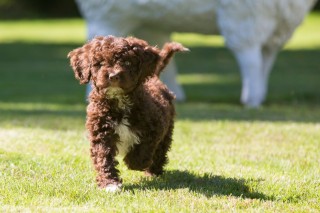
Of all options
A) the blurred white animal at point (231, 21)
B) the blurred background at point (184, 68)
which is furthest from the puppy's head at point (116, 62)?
the blurred background at point (184, 68)

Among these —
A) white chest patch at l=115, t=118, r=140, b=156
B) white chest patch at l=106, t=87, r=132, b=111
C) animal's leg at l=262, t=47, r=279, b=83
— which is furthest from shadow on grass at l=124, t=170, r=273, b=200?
animal's leg at l=262, t=47, r=279, b=83

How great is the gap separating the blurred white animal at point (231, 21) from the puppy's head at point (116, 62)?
5039mm

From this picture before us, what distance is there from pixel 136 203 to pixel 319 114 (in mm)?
5701

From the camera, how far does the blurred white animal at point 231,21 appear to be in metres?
10.5

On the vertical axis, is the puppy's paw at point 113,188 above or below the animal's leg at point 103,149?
below

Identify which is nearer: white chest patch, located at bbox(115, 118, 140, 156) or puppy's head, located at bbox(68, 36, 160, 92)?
puppy's head, located at bbox(68, 36, 160, 92)

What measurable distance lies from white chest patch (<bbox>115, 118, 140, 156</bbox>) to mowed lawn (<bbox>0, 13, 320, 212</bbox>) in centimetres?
29

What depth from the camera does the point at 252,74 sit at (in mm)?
10805

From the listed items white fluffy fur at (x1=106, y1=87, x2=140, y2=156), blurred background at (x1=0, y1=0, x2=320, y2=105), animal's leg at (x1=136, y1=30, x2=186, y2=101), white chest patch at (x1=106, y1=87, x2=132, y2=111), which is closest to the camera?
white chest patch at (x1=106, y1=87, x2=132, y2=111)

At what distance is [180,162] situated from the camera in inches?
270

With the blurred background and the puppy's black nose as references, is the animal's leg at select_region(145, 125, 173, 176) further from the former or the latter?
the blurred background

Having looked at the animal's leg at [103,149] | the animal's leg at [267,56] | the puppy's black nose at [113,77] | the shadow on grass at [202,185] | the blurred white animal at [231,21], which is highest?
the blurred white animal at [231,21]

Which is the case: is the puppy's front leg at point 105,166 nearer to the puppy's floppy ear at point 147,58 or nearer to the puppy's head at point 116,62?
the puppy's head at point 116,62

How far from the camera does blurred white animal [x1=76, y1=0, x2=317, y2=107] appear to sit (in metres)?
10.5
